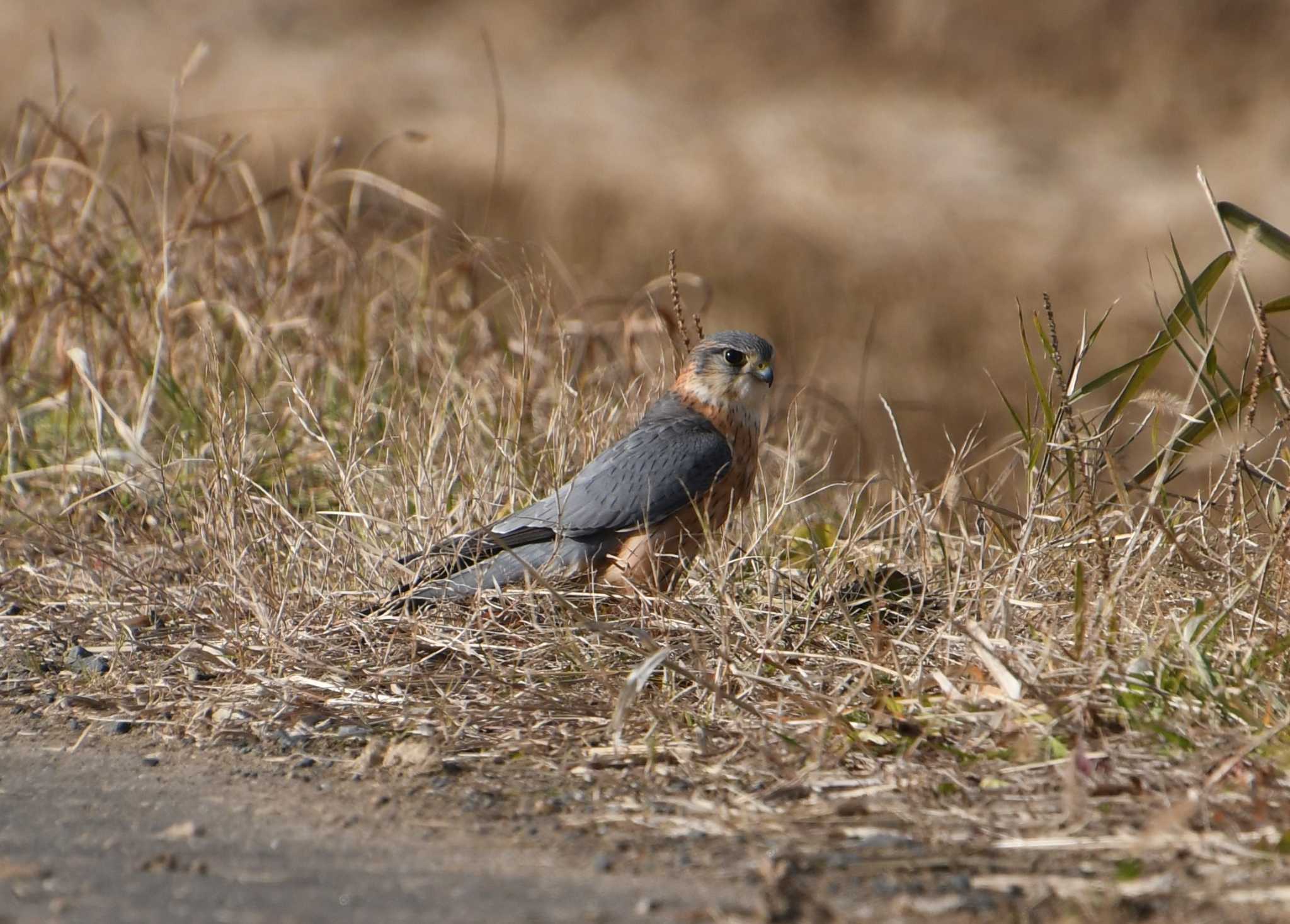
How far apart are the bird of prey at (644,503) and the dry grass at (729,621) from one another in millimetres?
132

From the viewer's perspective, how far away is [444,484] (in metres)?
4.11

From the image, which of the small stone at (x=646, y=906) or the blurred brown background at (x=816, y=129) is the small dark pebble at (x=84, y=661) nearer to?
the small stone at (x=646, y=906)

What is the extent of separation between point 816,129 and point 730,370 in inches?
542

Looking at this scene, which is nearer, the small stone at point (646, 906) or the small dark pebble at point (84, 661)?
the small stone at point (646, 906)

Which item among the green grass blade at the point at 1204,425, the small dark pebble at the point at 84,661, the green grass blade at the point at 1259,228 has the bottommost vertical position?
the small dark pebble at the point at 84,661

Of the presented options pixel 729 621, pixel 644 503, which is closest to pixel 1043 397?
pixel 729 621

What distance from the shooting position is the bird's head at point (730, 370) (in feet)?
14.9

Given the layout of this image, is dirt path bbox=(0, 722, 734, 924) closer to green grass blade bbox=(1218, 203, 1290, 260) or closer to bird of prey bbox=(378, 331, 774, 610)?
bird of prey bbox=(378, 331, 774, 610)

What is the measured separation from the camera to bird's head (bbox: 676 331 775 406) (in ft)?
14.9

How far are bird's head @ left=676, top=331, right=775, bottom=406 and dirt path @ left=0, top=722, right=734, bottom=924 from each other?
6.35 ft

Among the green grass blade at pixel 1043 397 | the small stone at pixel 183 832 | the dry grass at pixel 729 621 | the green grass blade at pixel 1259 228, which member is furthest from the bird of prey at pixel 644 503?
the green grass blade at pixel 1259 228

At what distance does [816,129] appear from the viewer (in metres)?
17.8

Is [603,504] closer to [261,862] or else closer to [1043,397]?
[1043,397]

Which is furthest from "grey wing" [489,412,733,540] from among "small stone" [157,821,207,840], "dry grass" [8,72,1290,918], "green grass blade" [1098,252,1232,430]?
"small stone" [157,821,207,840]
